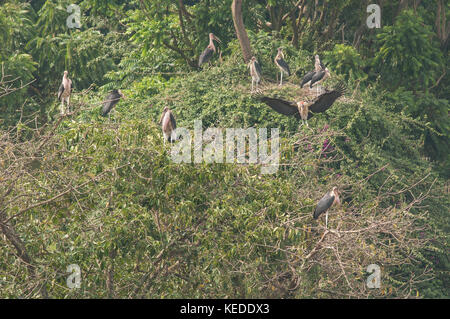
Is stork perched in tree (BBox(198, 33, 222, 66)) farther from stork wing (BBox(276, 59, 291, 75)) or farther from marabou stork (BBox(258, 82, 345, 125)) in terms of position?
marabou stork (BBox(258, 82, 345, 125))

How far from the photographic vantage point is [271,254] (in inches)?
322

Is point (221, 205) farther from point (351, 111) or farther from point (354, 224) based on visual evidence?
point (351, 111)

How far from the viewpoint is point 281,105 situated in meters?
11.6

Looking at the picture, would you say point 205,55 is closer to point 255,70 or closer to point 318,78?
point 255,70

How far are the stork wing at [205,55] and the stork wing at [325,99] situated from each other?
2582 mm

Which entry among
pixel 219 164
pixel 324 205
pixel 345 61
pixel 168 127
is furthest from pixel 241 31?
pixel 324 205

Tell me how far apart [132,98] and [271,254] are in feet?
19.5

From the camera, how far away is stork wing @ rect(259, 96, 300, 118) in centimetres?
1136

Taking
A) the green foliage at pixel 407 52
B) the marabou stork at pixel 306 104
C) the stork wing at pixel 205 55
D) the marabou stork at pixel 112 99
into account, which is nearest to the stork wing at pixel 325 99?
the marabou stork at pixel 306 104

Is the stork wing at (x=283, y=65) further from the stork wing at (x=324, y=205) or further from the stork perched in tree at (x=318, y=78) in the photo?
the stork wing at (x=324, y=205)

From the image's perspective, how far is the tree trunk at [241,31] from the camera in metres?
13.5

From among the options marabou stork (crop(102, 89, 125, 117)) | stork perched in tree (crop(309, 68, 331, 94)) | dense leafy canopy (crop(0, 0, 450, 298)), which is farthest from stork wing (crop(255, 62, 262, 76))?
marabou stork (crop(102, 89, 125, 117))

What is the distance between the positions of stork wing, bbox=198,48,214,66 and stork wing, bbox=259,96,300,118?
241 centimetres

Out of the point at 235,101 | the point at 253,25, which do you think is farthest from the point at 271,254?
the point at 253,25
